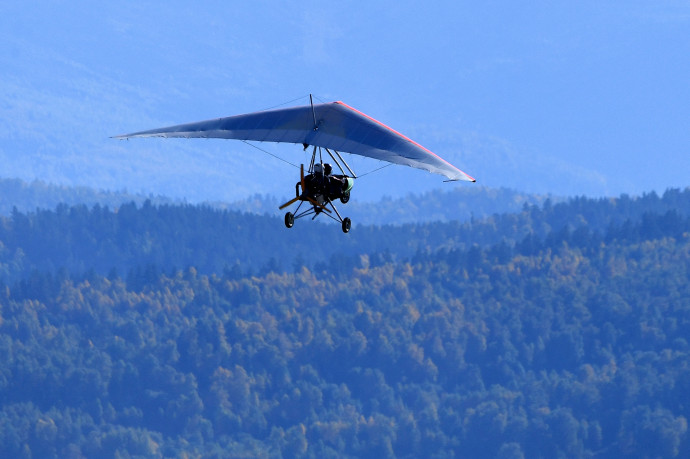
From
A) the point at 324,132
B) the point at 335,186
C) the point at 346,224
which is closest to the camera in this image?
the point at 346,224

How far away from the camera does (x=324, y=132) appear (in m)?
77.2

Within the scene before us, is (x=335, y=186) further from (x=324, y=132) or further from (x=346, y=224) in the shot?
(x=346, y=224)

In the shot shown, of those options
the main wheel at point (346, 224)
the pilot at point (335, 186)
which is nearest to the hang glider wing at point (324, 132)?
the pilot at point (335, 186)

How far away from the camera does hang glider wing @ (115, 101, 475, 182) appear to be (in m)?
75.1

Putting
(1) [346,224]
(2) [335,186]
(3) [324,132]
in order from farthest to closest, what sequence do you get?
(2) [335,186] → (3) [324,132] → (1) [346,224]

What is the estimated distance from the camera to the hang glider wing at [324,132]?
75062 millimetres

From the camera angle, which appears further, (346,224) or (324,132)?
(324,132)

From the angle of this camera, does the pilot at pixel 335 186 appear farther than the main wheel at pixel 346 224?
Yes

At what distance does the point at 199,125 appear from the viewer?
7775 cm

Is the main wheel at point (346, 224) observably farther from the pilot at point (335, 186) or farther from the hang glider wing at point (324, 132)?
the hang glider wing at point (324, 132)

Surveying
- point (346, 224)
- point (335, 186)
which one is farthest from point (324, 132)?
point (346, 224)

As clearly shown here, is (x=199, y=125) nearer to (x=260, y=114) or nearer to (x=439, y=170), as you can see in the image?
(x=260, y=114)

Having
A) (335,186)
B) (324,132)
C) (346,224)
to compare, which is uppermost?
(324,132)

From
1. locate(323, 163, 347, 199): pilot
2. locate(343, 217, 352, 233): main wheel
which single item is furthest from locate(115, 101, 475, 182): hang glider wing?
locate(343, 217, 352, 233): main wheel
